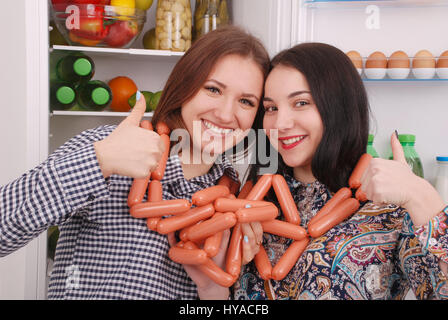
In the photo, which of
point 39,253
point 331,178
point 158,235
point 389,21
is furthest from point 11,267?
point 389,21

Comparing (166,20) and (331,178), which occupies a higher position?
(166,20)

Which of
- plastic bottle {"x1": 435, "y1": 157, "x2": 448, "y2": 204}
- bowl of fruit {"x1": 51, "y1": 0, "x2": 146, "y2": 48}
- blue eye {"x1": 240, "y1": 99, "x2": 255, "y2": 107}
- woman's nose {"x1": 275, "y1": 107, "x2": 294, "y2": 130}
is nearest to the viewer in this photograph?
woman's nose {"x1": 275, "y1": 107, "x2": 294, "y2": 130}

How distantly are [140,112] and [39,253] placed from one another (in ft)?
3.38

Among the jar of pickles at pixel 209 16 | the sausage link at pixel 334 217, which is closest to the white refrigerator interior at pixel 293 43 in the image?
the jar of pickles at pixel 209 16

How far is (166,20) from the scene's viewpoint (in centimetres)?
198

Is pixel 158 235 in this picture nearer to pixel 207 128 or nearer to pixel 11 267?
pixel 207 128

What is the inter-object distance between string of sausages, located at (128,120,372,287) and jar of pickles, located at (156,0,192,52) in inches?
38.9

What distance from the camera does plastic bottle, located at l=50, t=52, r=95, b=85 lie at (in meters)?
1.87

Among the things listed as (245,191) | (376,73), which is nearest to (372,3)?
(376,73)

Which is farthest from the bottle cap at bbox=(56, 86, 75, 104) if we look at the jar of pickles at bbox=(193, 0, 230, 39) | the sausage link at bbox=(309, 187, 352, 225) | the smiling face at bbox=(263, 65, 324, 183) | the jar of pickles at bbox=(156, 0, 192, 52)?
the sausage link at bbox=(309, 187, 352, 225)

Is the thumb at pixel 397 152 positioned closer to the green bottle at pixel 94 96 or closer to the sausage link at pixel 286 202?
the sausage link at pixel 286 202

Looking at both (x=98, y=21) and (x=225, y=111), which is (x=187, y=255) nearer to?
(x=225, y=111)

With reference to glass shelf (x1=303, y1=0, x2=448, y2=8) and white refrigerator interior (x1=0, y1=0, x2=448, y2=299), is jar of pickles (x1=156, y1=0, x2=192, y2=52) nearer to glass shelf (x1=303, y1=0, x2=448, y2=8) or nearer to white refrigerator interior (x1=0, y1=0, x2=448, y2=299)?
white refrigerator interior (x1=0, y1=0, x2=448, y2=299)
